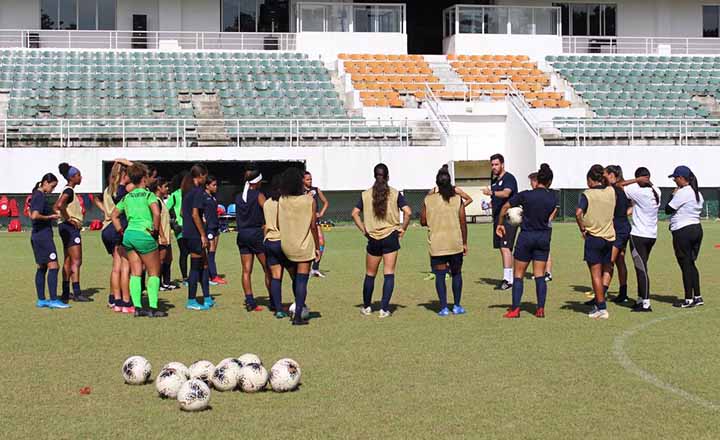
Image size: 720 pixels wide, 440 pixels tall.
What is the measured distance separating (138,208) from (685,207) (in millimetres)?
6909

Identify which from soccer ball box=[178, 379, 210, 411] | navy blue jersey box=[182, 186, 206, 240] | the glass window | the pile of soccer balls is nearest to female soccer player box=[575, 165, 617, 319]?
navy blue jersey box=[182, 186, 206, 240]

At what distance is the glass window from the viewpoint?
50.6 meters

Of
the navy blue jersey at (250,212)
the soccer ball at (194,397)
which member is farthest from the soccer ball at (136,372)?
the navy blue jersey at (250,212)

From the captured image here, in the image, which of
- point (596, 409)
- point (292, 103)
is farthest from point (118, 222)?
point (292, 103)

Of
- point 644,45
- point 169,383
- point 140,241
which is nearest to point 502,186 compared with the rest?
point 140,241

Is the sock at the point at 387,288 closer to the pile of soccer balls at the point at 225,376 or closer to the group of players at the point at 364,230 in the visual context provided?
the group of players at the point at 364,230

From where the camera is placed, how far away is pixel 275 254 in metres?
13.1

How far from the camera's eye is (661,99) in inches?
1663

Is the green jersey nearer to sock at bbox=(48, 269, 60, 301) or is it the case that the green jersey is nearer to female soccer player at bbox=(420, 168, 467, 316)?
sock at bbox=(48, 269, 60, 301)

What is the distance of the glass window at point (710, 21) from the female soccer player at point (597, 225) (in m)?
40.0

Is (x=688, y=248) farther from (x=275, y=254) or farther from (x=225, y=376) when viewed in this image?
(x=225, y=376)

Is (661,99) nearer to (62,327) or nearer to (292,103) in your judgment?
(292,103)

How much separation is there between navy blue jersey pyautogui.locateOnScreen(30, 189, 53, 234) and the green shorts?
152 centimetres

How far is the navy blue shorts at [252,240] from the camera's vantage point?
14078 millimetres
